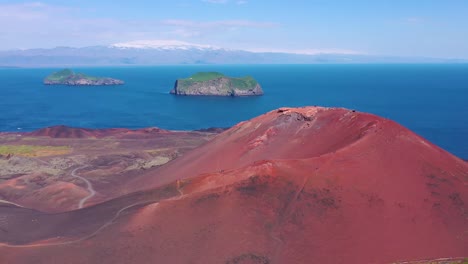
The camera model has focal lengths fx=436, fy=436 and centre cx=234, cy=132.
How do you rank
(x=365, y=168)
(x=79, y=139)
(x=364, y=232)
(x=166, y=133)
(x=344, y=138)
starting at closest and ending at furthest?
(x=364, y=232)
(x=365, y=168)
(x=344, y=138)
(x=79, y=139)
(x=166, y=133)

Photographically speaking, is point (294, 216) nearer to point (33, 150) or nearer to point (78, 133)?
point (33, 150)

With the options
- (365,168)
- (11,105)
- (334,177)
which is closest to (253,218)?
(334,177)

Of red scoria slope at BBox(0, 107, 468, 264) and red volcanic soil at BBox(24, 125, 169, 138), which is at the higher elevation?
red scoria slope at BBox(0, 107, 468, 264)

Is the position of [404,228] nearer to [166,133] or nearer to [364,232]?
[364,232]

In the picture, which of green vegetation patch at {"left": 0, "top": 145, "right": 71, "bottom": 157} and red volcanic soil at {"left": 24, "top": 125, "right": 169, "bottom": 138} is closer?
green vegetation patch at {"left": 0, "top": 145, "right": 71, "bottom": 157}

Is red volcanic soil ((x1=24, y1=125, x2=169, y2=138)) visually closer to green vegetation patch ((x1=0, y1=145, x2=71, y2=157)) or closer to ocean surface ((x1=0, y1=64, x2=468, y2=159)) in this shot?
green vegetation patch ((x1=0, y1=145, x2=71, y2=157))

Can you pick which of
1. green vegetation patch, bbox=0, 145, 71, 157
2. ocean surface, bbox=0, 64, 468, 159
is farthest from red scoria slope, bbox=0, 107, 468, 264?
ocean surface, bbox=0, 64, 468, 159
